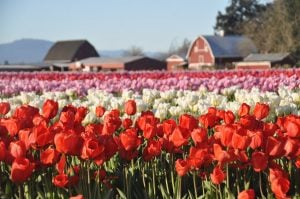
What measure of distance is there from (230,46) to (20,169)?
261 ft

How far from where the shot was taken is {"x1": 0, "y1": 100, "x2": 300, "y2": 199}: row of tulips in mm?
3596

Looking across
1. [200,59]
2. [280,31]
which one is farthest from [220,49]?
[280,31]

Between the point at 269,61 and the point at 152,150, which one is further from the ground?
the point at 152,150

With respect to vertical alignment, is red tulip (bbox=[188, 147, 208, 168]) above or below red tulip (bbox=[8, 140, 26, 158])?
below

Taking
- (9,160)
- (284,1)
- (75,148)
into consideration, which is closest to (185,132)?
(75,148)

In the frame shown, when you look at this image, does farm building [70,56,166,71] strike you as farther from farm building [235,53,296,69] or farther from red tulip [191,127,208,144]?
red tulip [191,127,208,144]

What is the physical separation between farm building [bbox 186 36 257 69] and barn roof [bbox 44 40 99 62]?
2576cm

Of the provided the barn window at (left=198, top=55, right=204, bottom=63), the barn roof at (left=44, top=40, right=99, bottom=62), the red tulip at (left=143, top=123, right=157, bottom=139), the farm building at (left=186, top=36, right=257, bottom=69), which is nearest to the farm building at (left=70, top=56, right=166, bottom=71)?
the farm building at (left=186, top=36, right=257, bottom=69)

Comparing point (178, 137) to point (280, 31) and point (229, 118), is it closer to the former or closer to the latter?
point (229, 118)

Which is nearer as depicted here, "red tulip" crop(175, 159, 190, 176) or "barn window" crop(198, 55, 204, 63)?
"red tulip" crop(175, 159, 190, 176)

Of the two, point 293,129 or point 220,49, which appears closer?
point 293,129

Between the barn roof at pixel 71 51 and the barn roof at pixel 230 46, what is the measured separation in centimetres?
2797

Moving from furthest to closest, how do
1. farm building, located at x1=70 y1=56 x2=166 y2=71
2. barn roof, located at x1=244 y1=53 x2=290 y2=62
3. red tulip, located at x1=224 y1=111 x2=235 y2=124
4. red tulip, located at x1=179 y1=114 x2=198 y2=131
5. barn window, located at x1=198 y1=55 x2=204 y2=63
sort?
barn window, located at x1=198 y1=55 x2=204 y2=63
farm building, located at x1=70 y1=56 x2=166 y2=71
barn roof, located at x1=244 y1=53 x2=290 y2=62
red tulip, located at x1=224 y1=111 x2=235 y2=124
red tulip, located at x1=179 y1=114 x2=198 y2=131

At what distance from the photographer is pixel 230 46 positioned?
81.8 meters
